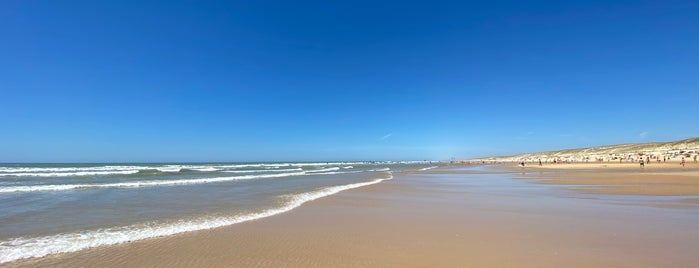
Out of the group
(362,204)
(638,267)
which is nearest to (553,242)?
(638,267)

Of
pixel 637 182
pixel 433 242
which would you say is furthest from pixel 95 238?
pixel 637 182

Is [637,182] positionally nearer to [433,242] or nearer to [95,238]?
[433,242]

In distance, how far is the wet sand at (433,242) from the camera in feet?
17.9

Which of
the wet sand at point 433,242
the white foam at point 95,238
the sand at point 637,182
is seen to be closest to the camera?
the wet sand at point 433,242

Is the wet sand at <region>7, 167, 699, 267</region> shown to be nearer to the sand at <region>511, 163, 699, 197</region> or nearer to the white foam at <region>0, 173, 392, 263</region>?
the white foam at <region>0, 173, 392, 263</region>

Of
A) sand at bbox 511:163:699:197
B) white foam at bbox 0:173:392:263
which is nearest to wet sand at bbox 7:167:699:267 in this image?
white foam at bbox 0:173:392:263

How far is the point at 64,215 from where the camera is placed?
991 centimetres

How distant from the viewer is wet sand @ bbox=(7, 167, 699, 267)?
544 cm

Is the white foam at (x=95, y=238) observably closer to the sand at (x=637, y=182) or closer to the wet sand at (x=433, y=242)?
the wet sand at (x=433, y=242)

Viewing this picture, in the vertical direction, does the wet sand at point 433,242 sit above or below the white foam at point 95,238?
below

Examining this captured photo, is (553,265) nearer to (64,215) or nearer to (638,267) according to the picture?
(638,267)

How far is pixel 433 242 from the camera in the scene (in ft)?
21.8

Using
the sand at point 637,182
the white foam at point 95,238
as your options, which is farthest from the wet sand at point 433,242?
the sand at point 637,182

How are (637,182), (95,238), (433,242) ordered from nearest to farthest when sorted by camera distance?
1. (433,242)
2. (95,238)
3. (637,182)
